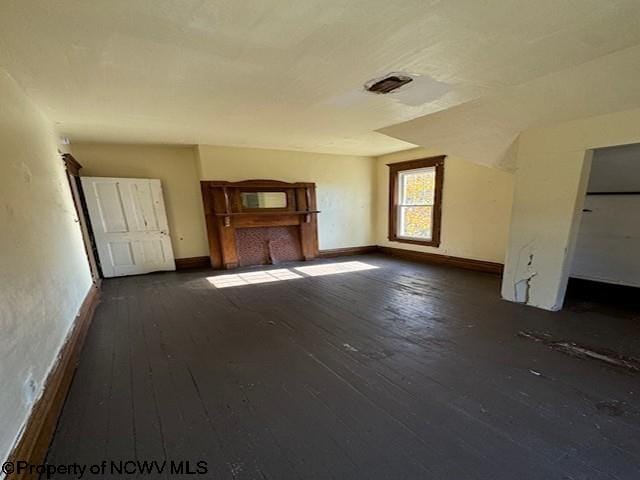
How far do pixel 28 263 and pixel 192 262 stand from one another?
361 cm

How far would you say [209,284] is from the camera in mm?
4199

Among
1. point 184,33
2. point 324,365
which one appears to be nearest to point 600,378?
point 324,365

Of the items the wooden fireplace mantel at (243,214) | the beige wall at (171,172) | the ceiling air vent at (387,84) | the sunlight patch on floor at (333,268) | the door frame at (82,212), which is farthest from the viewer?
the wooden fireplace mantel at (243,214)

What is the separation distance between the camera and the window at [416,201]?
5.12m

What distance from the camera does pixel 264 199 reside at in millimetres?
5395

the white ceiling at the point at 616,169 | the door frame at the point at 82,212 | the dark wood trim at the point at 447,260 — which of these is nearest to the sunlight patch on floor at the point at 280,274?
the dark wood trim at the point at 447,260

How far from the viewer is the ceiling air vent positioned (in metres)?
2.26

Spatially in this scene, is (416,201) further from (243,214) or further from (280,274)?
(243,214)

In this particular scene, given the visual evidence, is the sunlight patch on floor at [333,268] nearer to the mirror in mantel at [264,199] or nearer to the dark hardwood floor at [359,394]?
the mirror in mantel at [264,199]

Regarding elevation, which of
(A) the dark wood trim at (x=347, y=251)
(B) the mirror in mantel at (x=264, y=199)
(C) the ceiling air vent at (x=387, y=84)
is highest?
(C) the ceiling air vent at (x=387, y=84)

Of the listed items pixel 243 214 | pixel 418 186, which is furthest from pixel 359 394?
pixel 418 186

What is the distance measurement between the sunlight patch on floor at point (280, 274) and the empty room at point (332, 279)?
12cm

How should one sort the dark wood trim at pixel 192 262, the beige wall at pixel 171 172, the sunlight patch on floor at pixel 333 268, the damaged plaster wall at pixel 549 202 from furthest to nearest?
the dark wood trim at pixel 192 262 → the sunlight patch on floor at pixel 333 268 → the beige wall at pixel 171 172 → the damaged plaster wall at pixel 549 202

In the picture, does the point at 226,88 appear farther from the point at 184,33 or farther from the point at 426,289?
the point at 426,289
